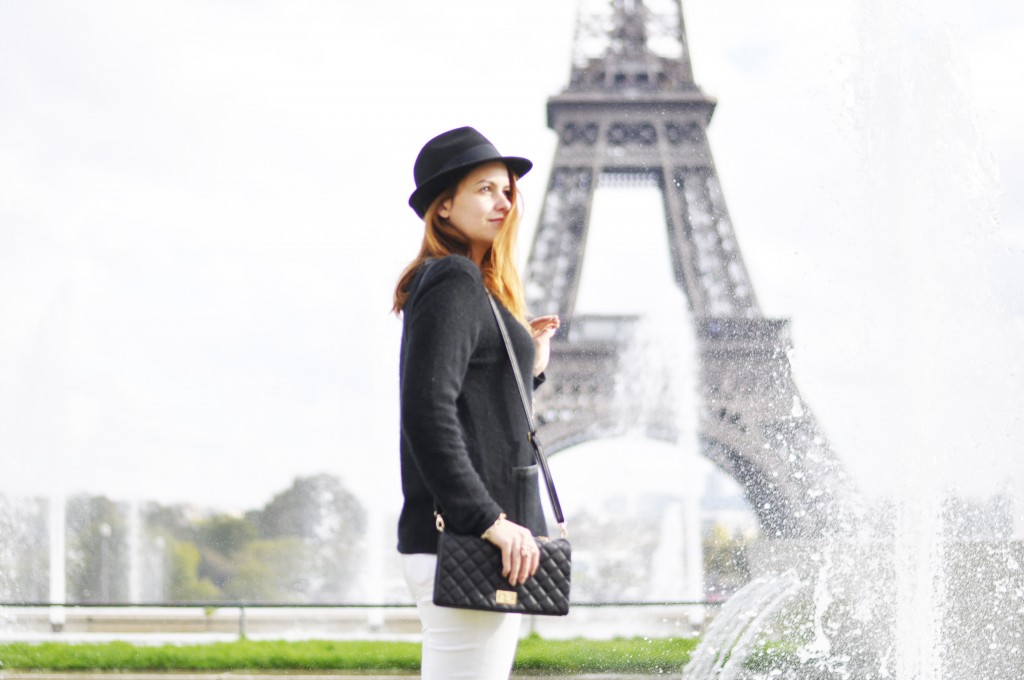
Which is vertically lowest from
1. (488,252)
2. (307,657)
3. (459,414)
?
(307,657)

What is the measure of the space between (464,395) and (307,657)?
4.61 meters

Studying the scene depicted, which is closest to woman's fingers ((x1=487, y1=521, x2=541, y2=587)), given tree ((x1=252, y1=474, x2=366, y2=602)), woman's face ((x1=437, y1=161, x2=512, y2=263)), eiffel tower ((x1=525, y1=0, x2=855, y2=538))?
woman's face ((x1=437, y1=161, x2=512, y2=263))

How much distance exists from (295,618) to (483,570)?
8.90 meters

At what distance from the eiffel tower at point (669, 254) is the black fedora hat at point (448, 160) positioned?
14.6 metres

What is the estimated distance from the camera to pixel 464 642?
1746 mm

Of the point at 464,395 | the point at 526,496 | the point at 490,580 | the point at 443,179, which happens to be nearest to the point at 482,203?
the point at 443,179

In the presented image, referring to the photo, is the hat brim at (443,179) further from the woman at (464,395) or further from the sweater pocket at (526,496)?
the sweater pocket at (526,496)

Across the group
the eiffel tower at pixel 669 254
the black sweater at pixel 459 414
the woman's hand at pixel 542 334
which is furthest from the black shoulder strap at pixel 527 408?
the eiffel tower at pixel 669 254

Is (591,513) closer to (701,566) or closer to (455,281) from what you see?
(701,566)

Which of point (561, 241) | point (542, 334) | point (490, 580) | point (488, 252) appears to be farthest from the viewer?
point (561, 241)

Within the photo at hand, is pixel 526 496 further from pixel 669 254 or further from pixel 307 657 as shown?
pixel 669 254

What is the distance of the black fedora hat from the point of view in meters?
1.88

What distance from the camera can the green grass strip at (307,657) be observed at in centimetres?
571

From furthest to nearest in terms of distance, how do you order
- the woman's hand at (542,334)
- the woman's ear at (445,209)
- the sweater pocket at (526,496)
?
the woman's hand at (542,334) → the woman's ear at (445,209) → the sweater pocket at (526,496)
